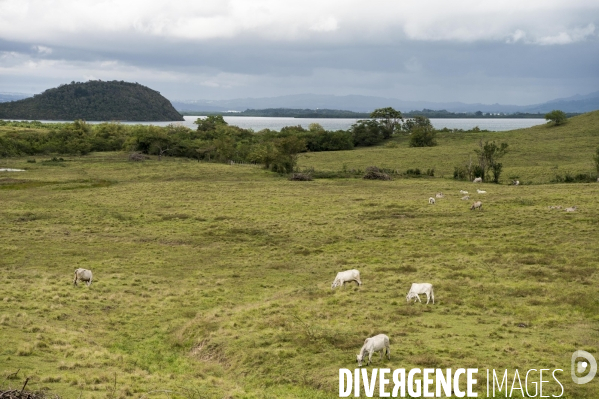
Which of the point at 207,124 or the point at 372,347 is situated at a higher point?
the point at 207,124

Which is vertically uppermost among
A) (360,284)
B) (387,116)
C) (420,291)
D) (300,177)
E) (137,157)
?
(387,116)

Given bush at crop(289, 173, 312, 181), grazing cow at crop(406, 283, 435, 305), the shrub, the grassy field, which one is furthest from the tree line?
grazing cow at crop(406, 283, 435, 305)

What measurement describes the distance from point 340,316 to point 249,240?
1859cm

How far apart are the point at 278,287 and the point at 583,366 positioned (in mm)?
14745

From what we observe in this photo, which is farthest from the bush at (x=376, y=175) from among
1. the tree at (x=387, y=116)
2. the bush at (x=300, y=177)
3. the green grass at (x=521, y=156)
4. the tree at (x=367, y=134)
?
the tree at (x=387, y=116)

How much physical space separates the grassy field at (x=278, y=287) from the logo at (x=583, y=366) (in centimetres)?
28

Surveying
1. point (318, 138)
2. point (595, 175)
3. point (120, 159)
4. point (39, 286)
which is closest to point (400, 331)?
point (39, 286)

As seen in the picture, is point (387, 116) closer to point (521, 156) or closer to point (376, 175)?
point (521, 156)

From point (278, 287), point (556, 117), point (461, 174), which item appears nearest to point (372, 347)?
point (278, 287)

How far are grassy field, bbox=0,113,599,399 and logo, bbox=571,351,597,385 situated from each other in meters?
0.28

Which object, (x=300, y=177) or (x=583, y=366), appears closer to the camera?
(x=583, y=366)

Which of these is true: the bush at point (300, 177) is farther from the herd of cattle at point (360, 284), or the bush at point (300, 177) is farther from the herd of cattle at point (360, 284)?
the herd of cattle at point (360, 284)

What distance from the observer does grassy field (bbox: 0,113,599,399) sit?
50.1 ft

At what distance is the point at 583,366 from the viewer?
47.3 feet
